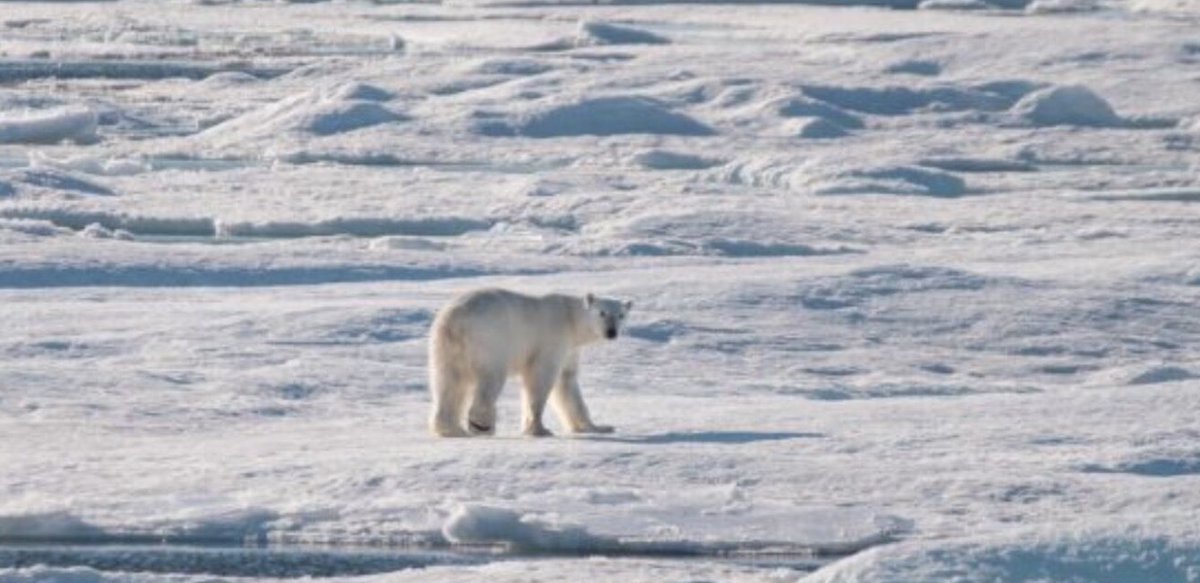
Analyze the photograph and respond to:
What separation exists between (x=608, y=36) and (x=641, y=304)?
14732 millimetres

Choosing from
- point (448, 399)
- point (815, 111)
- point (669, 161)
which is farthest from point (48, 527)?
point (815, 111)

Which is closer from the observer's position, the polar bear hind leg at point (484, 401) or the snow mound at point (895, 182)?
the polar bear hind leg at point (484, 401)

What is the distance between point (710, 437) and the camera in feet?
22.3

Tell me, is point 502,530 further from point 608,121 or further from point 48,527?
point 608,121

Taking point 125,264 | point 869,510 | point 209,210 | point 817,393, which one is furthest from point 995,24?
point 869,510

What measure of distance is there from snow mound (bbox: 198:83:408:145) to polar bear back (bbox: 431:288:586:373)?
10.1 m

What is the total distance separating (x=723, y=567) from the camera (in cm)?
555

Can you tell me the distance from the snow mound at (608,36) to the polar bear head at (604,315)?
55.7 feet

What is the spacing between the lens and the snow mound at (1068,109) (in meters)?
17.6

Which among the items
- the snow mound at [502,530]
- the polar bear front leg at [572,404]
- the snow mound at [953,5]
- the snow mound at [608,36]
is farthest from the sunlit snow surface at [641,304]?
the snow mound at [953,5]

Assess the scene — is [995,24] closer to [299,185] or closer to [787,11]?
[787,11]

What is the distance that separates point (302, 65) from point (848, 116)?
7.09 m

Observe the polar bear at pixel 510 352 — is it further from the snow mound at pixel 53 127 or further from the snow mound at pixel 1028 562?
the snow mound at pixel 53 127

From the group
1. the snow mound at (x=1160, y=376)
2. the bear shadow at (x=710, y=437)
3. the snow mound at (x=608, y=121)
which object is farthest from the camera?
the snow mound at (x=608, y=121)
